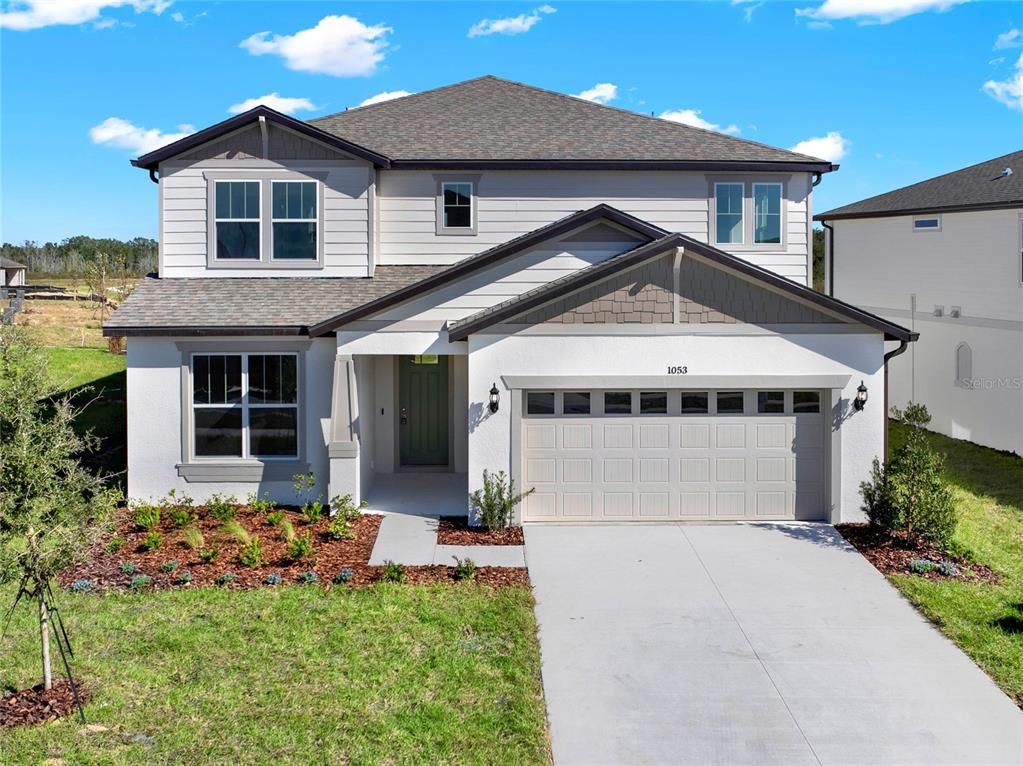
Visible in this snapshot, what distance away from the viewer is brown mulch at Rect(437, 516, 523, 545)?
13.0 m

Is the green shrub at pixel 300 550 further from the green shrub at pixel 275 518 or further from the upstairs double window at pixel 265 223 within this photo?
the upstairs double window at pixel 265 223

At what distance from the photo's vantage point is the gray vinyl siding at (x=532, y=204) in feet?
54.7

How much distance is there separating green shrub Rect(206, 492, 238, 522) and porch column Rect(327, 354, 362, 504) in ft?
4.94

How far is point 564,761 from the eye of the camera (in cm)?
715

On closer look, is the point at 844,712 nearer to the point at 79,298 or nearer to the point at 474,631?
the point at 474,631

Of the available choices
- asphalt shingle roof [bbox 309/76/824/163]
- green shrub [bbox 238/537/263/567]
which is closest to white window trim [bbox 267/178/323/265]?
asphalt shingle roof [bbox 309/76/824/163]

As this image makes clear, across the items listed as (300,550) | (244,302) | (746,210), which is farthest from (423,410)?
(746,210)

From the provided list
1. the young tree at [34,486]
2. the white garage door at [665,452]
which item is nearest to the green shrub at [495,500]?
the white garage door at [665,452]

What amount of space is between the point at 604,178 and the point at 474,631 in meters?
9.75

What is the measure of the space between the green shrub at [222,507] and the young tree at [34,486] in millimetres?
5783

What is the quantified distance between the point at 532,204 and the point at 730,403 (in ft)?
17.4

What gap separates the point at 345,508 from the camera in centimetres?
1404

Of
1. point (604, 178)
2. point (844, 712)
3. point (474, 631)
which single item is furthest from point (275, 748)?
point (604, 178)

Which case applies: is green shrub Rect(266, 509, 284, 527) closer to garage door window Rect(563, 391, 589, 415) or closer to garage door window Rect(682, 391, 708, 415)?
garage door window Rect(563, 391, 589, 415)
